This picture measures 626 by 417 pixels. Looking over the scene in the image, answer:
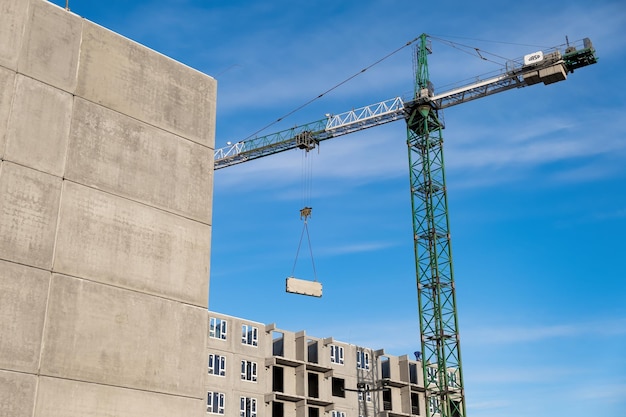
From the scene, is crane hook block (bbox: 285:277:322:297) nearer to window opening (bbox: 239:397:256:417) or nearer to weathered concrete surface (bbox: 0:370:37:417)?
window opening (bbox: 239:397:256:417)

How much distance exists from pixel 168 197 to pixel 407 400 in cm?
8054

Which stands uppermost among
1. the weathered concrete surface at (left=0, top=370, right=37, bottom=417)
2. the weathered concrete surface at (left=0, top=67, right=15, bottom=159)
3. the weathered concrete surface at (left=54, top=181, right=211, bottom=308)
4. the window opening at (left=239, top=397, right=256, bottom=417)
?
the weathered concrete surface at (left=0, top=67, right=15, bottom=159)

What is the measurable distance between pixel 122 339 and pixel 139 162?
7051 mm

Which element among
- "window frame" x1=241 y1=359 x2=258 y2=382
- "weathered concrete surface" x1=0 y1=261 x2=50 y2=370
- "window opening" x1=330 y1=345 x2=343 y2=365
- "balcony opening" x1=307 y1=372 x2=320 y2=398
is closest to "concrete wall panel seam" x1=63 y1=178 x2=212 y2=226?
"weathered concrete surface" x1=0 y1=261 x2=50 y2=370

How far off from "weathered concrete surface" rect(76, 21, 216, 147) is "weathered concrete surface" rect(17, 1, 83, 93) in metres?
0.47

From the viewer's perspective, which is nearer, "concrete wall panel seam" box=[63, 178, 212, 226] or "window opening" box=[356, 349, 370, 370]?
"concrete wall panel seam" box=[63, 178, 212, 226]

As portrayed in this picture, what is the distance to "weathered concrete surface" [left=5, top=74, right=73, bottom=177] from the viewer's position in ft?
92.1

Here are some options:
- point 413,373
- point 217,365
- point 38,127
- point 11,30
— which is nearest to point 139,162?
point 38,127

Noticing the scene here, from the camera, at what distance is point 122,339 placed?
2958cm

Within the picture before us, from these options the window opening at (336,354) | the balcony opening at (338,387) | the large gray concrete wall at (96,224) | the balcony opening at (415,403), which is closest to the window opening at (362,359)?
the window opening at (336,354)

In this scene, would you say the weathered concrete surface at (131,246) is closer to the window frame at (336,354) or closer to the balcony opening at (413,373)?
the window frame at (336,354)

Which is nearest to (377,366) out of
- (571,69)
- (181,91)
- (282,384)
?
(282,384)

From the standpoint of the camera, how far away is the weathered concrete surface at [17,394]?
26.0 metres

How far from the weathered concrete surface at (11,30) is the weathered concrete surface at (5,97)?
0.35 metres
